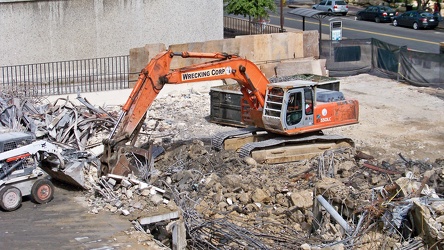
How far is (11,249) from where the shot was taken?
14758 mm

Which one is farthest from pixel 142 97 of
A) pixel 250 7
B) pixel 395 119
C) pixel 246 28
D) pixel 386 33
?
pixel 386 33

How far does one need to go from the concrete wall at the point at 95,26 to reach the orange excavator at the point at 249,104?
35.1ft

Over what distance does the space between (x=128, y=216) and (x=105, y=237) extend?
4.08 ft

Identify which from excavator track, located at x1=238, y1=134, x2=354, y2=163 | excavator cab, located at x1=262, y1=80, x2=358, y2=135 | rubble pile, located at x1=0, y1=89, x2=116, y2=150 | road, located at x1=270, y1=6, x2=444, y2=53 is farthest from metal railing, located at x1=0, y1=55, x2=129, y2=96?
road, located at x1=270, y1=6, x2=444, y2=53

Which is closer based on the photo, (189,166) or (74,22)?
(189,166)

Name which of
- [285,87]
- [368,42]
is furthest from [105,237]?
[368,42]

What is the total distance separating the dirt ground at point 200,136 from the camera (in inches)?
606

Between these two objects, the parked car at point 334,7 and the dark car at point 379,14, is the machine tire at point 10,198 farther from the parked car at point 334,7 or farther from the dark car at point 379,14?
the parked car at point 334,7

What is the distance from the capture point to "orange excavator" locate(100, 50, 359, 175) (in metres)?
18.3

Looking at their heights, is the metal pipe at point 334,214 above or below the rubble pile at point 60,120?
below

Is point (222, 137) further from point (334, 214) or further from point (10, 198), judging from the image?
point (10, 198)

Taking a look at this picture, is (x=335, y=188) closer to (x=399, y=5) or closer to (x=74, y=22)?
Result: (x=74, y=22)

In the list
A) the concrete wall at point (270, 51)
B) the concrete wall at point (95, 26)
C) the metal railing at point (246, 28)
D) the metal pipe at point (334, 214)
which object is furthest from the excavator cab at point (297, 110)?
the metal railing at point (246, 28)

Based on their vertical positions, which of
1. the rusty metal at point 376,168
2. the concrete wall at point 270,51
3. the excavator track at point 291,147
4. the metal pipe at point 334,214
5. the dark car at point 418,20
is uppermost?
the dark car at point 418,20
